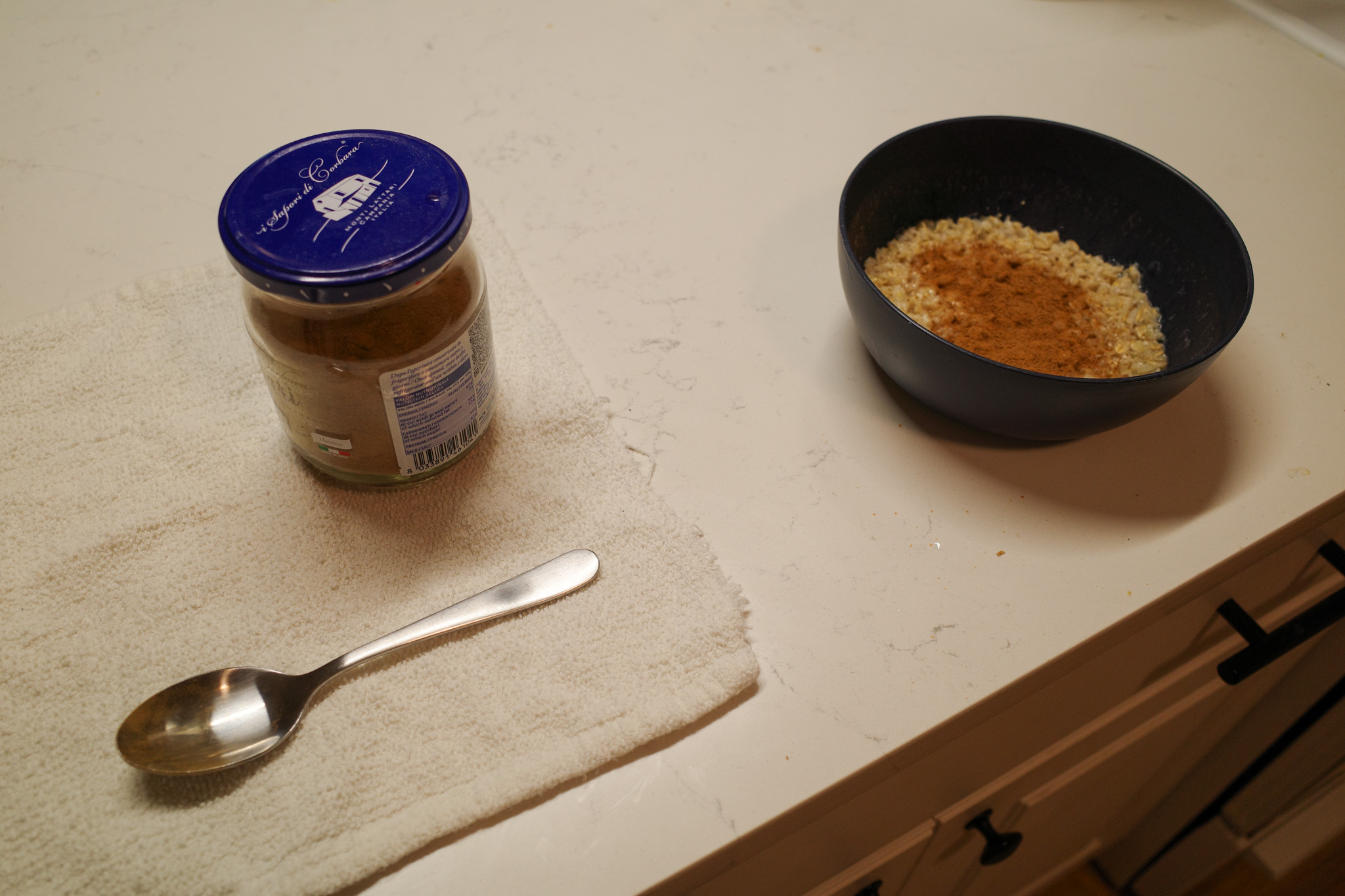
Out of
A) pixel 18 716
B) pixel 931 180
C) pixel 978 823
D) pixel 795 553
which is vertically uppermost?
pixel 931 180

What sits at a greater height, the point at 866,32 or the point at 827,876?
the point at 866,32

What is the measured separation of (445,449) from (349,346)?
0.30ft

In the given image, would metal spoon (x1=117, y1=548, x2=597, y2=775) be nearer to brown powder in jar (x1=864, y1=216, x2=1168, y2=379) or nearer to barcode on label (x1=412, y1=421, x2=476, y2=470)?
barcode on label (x1=412, y1=421, x2=476, y2=470)

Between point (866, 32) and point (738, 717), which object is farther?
point (866, 32)

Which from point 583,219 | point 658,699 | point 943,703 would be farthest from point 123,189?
point 943,703

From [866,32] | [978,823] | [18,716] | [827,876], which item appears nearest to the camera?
[18,716]

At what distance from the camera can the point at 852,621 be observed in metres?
0.45

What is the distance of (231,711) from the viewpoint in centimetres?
39

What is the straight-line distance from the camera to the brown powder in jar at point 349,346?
1.29ft

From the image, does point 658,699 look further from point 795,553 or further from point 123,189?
point 123,189

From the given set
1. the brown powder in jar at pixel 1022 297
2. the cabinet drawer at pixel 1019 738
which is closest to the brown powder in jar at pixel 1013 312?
the brown powder in jar at pixel 1022 297

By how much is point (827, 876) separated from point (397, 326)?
1.43 ft

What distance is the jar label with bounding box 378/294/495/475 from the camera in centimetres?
41

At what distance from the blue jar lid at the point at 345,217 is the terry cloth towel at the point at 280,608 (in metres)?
0.16
